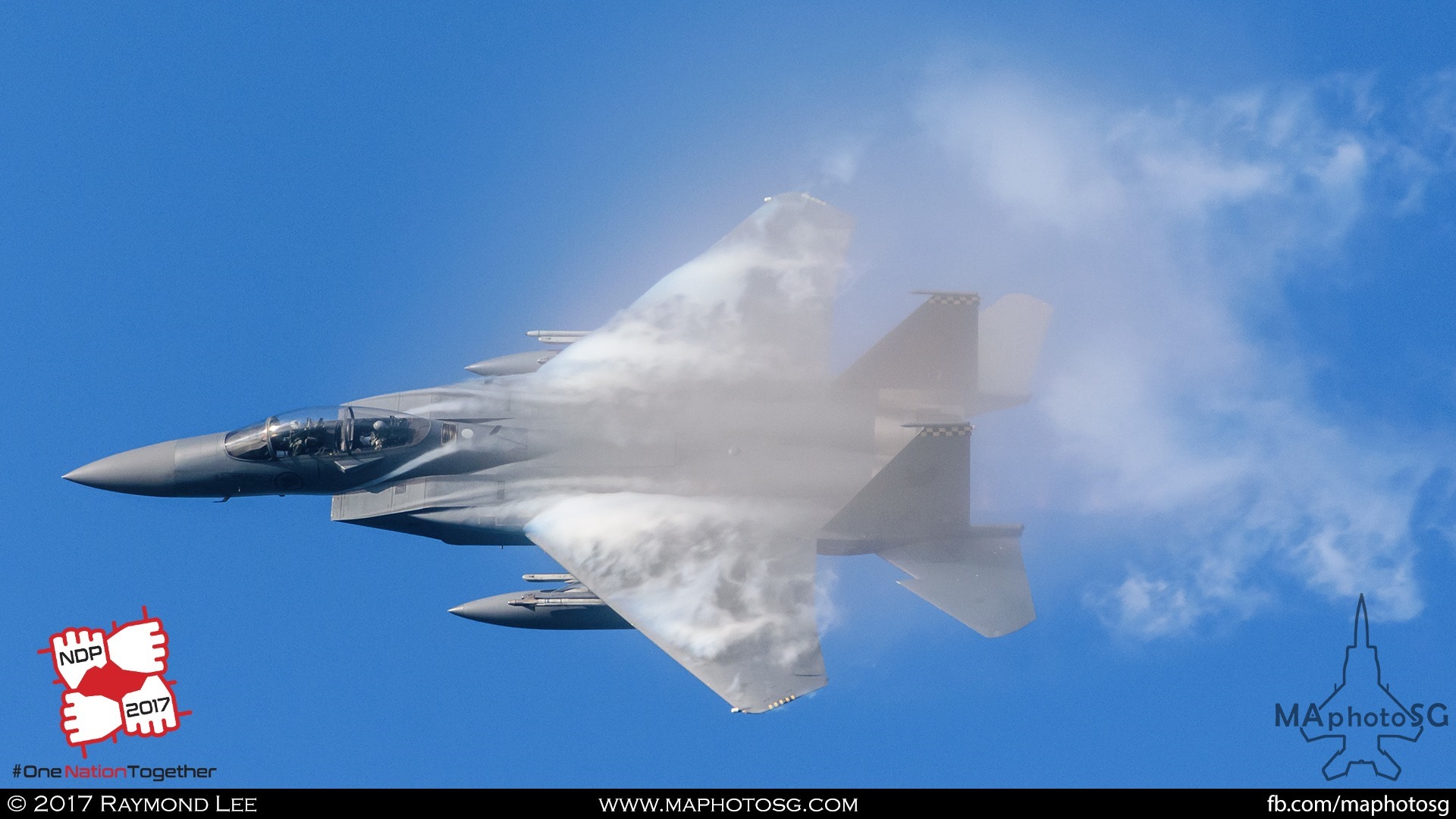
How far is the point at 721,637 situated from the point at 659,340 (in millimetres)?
5835

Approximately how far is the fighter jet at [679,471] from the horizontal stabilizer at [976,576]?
3 cm

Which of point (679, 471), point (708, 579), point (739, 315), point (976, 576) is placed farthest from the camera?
point (739, 315)

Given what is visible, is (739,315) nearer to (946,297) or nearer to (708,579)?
(946,297)

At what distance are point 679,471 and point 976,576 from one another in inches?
203

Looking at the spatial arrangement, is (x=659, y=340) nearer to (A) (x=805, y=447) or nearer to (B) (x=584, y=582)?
(A) (x=805, y=447)

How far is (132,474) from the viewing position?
21391 millimetres

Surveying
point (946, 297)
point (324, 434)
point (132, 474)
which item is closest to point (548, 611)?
point (324, 434)

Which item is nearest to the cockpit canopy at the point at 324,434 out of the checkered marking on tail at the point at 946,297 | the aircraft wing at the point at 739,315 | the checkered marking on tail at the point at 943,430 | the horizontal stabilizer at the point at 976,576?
the aircraft wing at the point at 739,315

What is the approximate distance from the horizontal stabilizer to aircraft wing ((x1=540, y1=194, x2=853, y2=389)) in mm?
3692

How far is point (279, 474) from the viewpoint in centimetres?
2156

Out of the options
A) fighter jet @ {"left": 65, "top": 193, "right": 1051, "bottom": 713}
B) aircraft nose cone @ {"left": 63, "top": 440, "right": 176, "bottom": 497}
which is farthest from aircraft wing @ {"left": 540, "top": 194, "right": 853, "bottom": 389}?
aircraft nose cone @ {"left": 63, "top": 440, "right": 176, "bottom": 497}

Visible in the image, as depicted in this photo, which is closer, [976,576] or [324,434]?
[324,434]

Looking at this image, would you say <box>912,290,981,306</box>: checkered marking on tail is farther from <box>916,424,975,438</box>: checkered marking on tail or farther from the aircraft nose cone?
→ the aircraft nose cone

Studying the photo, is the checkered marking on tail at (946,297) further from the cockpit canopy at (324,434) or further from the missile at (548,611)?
the cockpit canopy at (324,434)
